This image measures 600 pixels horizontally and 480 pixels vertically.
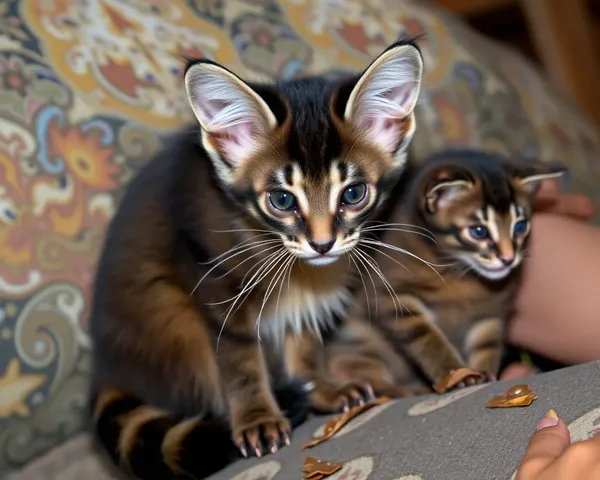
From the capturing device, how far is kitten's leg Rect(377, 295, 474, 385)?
1.22m

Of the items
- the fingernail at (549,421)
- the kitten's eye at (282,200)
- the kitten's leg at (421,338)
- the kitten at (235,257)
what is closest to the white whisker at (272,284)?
the kitten at (235,257)

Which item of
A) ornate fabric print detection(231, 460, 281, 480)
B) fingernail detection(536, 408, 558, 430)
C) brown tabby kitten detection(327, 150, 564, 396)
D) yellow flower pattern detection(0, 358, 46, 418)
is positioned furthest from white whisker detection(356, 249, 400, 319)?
yellow flower pattern detection(0, 358, 46, 418)

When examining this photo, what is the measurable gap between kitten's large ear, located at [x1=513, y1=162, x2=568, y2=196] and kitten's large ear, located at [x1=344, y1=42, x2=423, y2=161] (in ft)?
0.84

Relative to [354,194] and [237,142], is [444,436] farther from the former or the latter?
[237,142]

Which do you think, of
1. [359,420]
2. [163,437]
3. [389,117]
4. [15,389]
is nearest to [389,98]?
[389,117]

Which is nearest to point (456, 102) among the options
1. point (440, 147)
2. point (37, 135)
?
point (440, 147)

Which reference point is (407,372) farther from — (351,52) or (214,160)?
(351,52)

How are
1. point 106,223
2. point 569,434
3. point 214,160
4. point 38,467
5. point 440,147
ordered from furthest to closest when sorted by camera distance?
point 440,147 < point 106,223 < point 38,467 < point 214,160 < point 569,434

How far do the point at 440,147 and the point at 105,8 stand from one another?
2.27 feet

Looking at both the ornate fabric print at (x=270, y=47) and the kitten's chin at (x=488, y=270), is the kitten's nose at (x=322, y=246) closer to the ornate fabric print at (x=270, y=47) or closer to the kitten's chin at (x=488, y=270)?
the kitten's chin at (x=488, y=270)

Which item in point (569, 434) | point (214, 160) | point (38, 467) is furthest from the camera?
point (38, 467)

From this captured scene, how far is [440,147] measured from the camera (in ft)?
5.28

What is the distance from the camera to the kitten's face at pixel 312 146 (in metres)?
1.03

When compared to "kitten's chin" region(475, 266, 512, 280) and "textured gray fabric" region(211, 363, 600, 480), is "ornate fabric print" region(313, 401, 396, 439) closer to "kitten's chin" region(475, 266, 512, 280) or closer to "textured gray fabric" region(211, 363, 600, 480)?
"textured gray fabric" region(211, 363, 600, 480)
